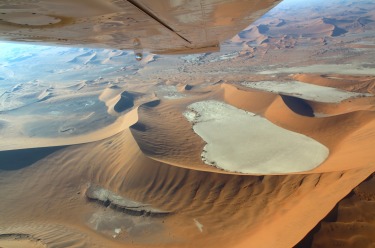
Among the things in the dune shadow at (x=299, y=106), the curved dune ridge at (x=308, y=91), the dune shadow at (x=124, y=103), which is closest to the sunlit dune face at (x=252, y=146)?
the dune shadow at (x=299, y=106)

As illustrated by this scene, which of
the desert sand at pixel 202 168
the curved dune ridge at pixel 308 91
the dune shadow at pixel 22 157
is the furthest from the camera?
the curved dune ridge at pixel 308 91

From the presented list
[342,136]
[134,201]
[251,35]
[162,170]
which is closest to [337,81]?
[342,136]

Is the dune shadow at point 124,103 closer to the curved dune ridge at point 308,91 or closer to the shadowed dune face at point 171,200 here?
the shadowed dune face at point 171,200

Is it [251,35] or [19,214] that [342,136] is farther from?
[251,35]

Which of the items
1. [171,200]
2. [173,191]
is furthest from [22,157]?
[171,200]

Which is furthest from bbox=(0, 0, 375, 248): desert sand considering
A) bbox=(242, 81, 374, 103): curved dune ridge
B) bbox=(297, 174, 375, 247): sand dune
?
bbox=(242, 81, 374, 103): curved dune ridge

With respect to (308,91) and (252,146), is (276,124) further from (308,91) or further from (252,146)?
(308,91)

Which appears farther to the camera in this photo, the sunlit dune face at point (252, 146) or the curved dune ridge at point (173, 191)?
the sunlit dune face at point (252, 146)

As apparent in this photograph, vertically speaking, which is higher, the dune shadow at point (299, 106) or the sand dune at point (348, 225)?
the sand dune at point (348, 225)
